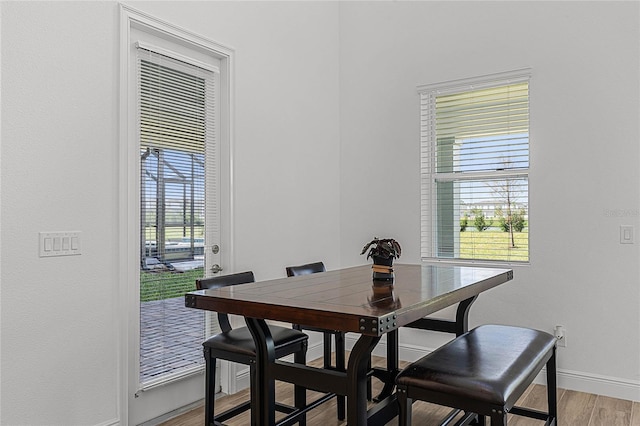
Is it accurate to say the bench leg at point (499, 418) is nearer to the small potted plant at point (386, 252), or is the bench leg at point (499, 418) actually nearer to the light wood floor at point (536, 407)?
the small potted plant at point (386, 252)

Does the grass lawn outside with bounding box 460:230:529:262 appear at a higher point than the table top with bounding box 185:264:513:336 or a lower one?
higher

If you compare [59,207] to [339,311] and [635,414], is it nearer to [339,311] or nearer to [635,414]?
[339,311]

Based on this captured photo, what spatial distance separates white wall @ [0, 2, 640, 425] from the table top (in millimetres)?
870

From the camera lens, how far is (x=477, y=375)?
189 cm

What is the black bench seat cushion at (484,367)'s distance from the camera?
5.98ft

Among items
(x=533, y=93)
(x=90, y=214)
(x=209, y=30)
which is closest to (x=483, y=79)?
(x=533, y=93)

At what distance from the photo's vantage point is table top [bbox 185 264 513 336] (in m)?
1.66

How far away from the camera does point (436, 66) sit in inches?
160

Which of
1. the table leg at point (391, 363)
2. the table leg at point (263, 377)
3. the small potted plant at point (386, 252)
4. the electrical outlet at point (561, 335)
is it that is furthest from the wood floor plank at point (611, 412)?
the table leg at point (263, 377)

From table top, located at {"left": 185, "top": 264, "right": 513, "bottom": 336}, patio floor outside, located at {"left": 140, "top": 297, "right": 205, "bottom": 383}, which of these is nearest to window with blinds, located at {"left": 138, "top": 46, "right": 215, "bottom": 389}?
patio floor outside, located at {"left": 140, "top": 297, "right": 205, "bottom": 383}

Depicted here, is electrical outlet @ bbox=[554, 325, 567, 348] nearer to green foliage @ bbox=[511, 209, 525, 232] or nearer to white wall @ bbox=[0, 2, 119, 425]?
green foliage @ bbox=[511, 209, 525, 232]

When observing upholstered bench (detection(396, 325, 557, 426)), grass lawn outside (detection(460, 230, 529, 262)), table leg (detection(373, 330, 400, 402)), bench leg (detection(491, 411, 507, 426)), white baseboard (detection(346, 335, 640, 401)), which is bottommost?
white baseboard (detection(346, 335, 640, 401))

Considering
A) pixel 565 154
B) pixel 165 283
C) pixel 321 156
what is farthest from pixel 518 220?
pixel 165 283

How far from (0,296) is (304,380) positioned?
1.41 m
